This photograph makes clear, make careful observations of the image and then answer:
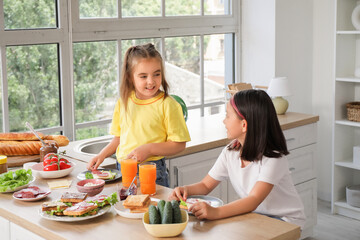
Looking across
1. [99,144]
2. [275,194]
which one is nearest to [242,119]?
[275,194]

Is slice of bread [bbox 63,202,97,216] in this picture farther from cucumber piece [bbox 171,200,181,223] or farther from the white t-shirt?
the white t-shirt

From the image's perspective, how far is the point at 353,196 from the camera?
4.08 metres

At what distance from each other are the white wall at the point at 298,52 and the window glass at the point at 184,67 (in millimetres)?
504

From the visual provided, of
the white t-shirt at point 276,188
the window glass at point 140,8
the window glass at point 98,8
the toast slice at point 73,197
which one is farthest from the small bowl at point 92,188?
the window glass at point 140,8

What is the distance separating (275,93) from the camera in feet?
12.1

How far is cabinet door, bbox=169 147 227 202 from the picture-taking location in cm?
289

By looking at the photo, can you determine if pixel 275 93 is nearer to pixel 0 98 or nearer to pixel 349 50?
pixel 349 50

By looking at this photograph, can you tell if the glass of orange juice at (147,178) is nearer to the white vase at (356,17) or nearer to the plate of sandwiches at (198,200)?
the plate of sandwiches at (198,200)

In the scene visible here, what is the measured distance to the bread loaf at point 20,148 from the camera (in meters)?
2.61

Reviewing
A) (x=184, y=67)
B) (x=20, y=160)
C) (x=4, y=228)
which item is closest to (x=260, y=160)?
(x=4, y=228)

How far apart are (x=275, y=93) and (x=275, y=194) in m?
1.69

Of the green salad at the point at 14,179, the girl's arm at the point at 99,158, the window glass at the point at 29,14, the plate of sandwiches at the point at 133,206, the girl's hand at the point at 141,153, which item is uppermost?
the window glass at the point at 29,14

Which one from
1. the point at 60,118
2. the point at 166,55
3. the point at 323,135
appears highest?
the point at 166,55

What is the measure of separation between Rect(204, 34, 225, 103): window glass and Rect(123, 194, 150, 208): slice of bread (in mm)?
2251
